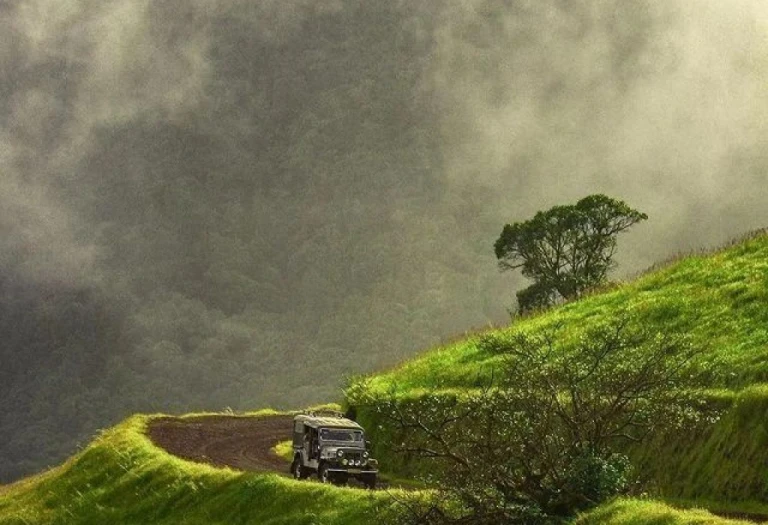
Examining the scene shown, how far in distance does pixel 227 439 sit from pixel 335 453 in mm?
21388

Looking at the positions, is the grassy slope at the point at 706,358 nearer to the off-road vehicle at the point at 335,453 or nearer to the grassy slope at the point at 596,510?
the grassy slope at the point at 596,510

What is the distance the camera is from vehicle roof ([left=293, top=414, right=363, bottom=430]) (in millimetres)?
43938

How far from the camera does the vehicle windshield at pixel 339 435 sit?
43.3 metres

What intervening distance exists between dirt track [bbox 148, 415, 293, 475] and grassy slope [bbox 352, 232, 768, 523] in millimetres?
5955

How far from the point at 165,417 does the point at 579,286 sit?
35991mm

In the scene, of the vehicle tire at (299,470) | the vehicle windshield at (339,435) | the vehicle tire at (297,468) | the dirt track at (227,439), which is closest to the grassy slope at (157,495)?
the dirt track at (227,439)

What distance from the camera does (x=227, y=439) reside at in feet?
206

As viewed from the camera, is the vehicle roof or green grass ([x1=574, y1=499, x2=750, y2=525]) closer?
green grass ([x1=574, y1=499, x2=750, y2=525])

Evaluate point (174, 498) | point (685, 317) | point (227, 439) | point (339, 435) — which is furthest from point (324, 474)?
point (227, 439)

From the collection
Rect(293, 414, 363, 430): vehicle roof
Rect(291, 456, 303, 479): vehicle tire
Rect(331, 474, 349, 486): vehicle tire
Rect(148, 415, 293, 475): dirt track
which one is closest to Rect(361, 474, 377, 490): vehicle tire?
Rect(331, 474, 349, 486): vehicle tire

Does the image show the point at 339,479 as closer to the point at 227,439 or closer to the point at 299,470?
the point at 299,470

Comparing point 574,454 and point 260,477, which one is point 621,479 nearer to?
point 574,454

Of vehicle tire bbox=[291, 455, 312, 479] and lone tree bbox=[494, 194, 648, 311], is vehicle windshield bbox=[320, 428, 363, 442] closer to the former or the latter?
vehicle tire bbox=[291, 455, 312, 479]

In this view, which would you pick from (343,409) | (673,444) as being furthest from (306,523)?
(343,409)
